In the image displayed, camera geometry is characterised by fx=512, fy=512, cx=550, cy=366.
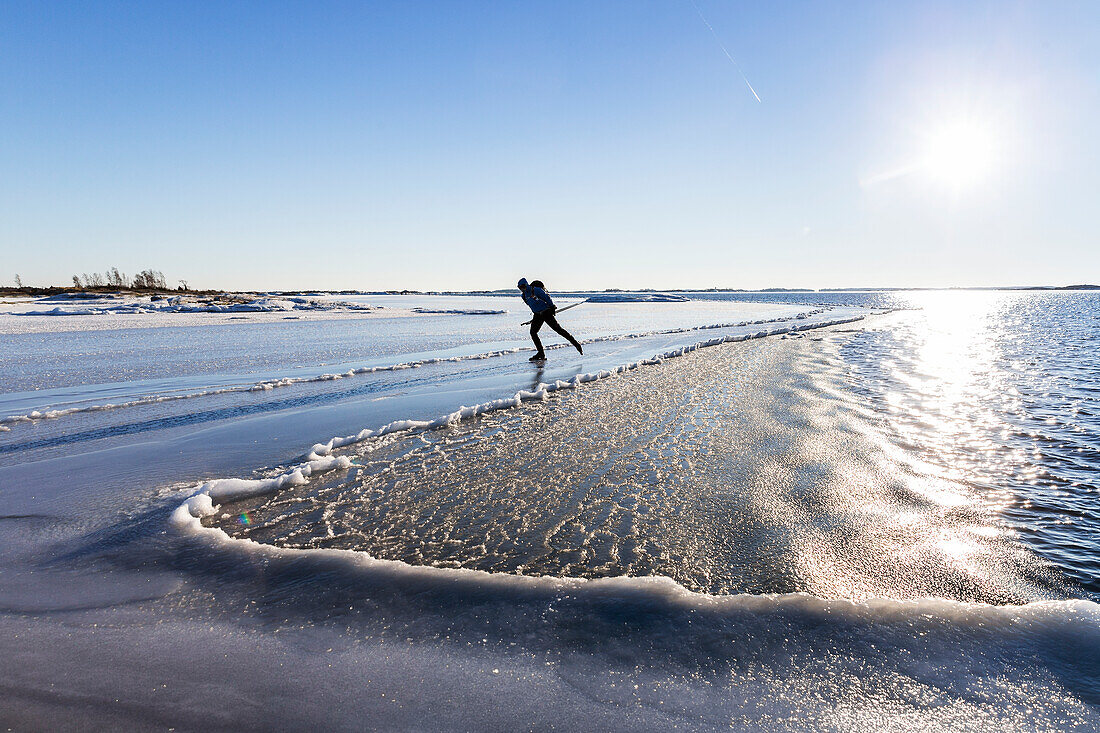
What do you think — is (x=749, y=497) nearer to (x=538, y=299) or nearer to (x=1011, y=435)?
(x=1011, y=435)

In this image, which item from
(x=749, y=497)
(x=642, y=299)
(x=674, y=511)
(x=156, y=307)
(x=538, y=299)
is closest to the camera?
(x=674, y=511)

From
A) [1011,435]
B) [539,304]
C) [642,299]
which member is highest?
[539,304]

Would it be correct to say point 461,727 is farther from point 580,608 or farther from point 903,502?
point 903,502

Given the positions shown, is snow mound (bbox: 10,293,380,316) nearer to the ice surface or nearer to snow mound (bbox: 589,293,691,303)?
the ice surface

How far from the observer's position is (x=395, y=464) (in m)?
5.45

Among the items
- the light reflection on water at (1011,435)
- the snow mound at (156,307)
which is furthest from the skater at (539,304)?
the snow mound at (156,307)

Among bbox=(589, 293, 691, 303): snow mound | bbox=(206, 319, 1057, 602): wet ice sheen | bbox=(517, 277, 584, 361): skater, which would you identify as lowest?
bbox=(589, 293, 691, 303): snow mound

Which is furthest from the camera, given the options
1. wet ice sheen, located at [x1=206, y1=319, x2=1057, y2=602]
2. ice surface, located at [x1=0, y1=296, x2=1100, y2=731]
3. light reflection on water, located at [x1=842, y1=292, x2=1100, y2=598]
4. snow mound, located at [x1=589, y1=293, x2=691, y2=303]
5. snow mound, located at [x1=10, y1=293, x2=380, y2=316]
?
snow mound, located at [x1=589, y1=293, x2=691, y2=303]

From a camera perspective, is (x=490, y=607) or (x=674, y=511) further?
(x=674, y=511)

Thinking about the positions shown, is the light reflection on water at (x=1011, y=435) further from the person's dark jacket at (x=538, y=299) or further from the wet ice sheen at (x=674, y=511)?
the person's dark jacket at (x=538, y=299)

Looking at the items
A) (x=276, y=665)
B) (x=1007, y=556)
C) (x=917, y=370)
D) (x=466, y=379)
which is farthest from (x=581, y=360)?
(x=276, y=665)

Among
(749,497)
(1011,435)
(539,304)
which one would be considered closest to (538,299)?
(539,304)

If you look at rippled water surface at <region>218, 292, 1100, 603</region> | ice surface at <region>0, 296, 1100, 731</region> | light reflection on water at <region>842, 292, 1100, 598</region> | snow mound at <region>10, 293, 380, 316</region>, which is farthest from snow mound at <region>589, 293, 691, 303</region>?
ice surface at <region>0, 296, 1100, 731</region>

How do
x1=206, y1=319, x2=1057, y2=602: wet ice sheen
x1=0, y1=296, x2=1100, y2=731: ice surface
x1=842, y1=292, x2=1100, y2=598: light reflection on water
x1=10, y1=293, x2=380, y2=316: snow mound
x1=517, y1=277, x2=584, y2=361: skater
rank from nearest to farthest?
x1=0, y1=296, x2=1100, y2=731: ice surface < x1=206, y1=319, x2=1057, y2=602: wet ice sheen < x1=842, y1=292, x2=1100, y2=598: light reflection on water < x1=517, y1=277, x2=584, y2=361: skater < x1=10, y1=293, x2=380, y2=316: snow mound
